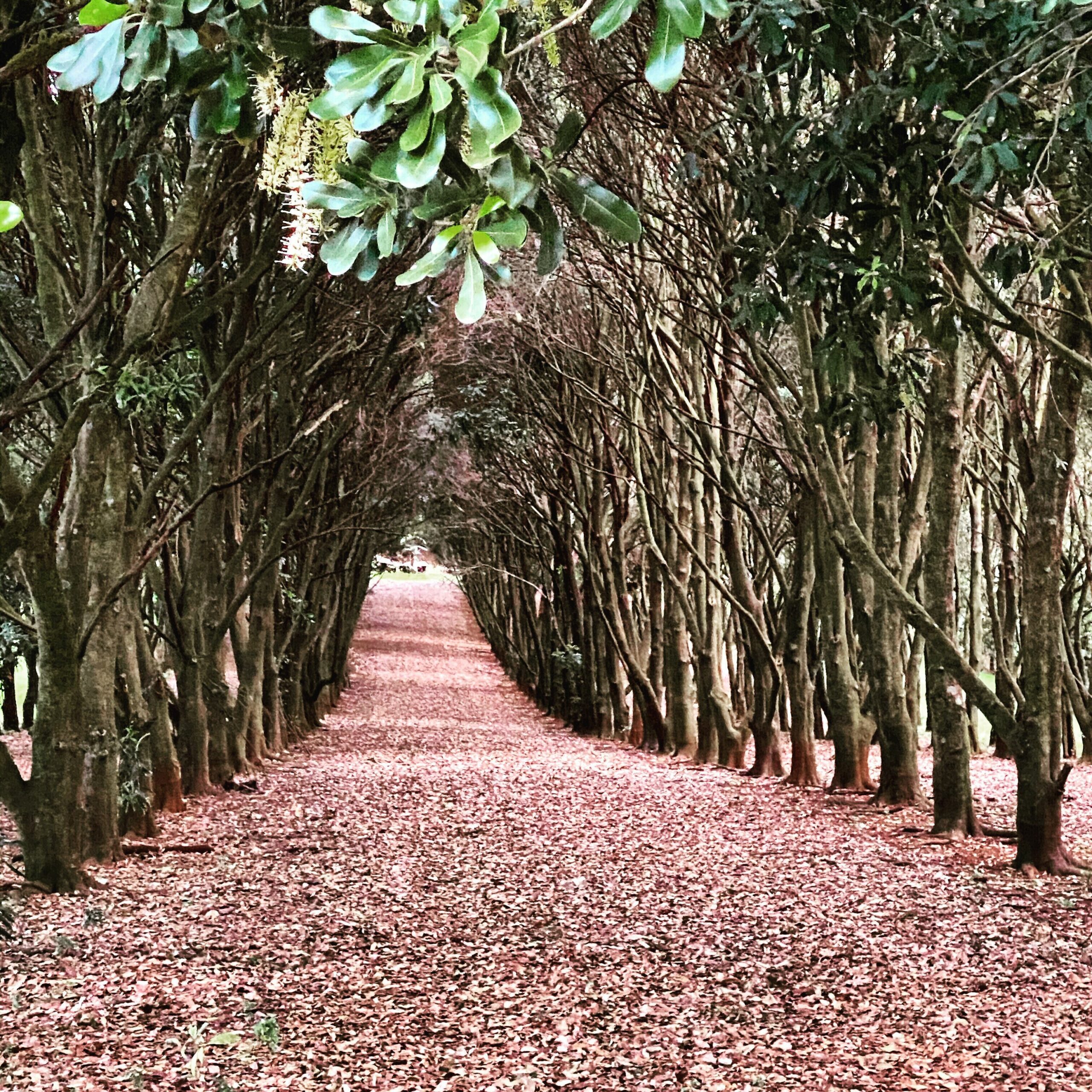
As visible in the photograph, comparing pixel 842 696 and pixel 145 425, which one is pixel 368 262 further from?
pixel 842 696

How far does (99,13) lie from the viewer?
1.92 meters

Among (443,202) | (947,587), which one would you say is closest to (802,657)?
(947,587)

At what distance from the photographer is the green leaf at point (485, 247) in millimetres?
1812

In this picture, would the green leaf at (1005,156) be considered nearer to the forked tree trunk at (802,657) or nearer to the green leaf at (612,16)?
the green leaf at (612,16)

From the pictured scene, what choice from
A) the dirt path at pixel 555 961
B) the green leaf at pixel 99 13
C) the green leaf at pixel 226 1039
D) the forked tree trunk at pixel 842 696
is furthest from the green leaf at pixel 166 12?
the forked tree trunk at pixel 842 696

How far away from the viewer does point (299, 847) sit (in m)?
8.93

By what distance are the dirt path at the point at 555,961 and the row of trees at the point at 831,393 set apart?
5.47ft

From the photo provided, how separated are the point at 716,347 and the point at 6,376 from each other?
883 cm

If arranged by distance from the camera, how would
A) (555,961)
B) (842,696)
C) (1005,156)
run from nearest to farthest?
(1005,156)
(555,961)
(842,696)

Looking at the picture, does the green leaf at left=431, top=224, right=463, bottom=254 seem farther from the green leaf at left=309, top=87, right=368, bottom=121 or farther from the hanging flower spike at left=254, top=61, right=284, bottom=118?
the hanging flower spike at left=254, top=61, right=284, bottom=118

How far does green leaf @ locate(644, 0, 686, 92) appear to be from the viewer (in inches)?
71.2

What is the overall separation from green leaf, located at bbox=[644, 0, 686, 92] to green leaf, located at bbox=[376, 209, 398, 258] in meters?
0.52

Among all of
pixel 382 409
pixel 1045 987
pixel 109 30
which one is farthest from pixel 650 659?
pixel 109 30

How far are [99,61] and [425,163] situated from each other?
70cm
